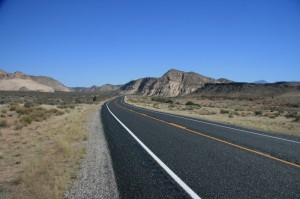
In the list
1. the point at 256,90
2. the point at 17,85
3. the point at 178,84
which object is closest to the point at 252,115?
the point at 256,90

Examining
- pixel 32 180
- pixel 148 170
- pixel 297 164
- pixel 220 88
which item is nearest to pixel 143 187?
pixel 148 170

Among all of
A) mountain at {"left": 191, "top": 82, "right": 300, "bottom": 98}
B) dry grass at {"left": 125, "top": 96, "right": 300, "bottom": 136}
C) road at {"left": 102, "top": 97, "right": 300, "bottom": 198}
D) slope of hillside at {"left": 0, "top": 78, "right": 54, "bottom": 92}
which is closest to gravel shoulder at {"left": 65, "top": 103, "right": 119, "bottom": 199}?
road at {"left": 102, "top": 97, "right": 300, "bottom": 198}

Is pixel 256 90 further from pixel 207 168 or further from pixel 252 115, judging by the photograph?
pixel 207 168

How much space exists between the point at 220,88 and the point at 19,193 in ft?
414

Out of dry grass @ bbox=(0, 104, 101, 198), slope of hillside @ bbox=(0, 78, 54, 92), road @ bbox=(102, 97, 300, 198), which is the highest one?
slope of hillside @ bbox=(0, 78, 54, 92)

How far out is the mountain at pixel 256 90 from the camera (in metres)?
102

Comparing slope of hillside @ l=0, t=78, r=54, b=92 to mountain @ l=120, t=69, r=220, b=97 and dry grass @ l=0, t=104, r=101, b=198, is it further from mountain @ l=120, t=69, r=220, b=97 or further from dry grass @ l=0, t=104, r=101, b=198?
dry grass @ l=0, t=104, r=101, b=198

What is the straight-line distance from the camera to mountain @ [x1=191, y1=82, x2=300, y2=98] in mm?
102369

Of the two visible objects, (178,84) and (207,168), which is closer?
(207,168)

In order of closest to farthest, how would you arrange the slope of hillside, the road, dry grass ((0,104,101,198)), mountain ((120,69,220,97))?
the road, dry grass ((0,104,101,198)), the slope of hillside, mountain ((120,69,220,97))

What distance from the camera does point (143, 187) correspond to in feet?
22.7

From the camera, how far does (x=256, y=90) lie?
Answer: 111375 millimetres

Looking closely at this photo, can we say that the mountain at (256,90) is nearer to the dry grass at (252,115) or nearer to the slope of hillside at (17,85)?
the dry grass at (252,115)

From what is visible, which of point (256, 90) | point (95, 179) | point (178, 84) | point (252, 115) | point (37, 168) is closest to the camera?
point (95, 179)
